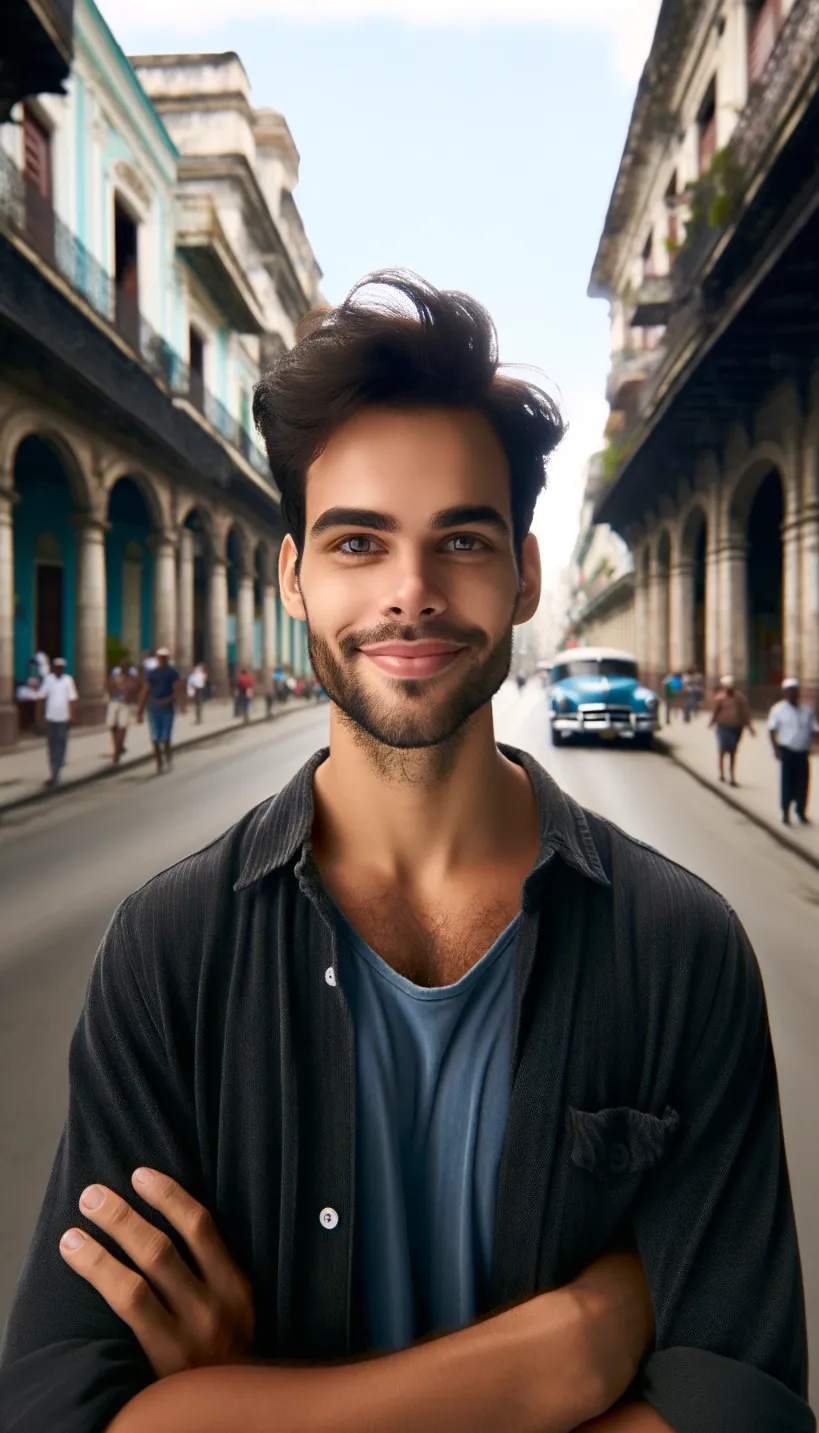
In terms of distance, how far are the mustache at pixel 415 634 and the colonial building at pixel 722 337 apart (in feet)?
35.5

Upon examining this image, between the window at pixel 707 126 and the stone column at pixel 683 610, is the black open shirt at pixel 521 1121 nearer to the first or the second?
the window at pixel 707 126

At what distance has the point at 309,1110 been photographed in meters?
1.20

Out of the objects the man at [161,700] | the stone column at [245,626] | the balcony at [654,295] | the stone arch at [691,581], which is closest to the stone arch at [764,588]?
the stone arch at [691,581]

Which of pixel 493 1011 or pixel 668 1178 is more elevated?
pixel 493 1011

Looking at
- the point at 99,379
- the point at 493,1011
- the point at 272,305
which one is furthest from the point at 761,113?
the point at 272,305

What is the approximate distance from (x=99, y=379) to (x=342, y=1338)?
15940 millimetres

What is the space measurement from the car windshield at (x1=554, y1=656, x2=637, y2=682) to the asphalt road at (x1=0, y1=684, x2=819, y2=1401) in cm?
326

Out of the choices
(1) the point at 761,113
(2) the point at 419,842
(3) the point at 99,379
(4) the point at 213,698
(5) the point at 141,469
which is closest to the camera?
(2) the point at 419,842

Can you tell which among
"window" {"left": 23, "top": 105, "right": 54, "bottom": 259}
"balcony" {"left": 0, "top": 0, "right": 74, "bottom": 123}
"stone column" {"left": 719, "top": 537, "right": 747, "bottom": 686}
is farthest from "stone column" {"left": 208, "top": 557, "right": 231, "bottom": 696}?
"balcony" {"left": 0, "top": 0, "right": 74, "bottom": 123}

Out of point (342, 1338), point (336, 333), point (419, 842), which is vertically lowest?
point (342, 1338)

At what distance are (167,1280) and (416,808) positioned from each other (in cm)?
66

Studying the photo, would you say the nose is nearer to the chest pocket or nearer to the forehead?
the forehead

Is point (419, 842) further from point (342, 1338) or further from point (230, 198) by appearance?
point (230, 198)

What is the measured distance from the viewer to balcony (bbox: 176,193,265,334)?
63.9ft
